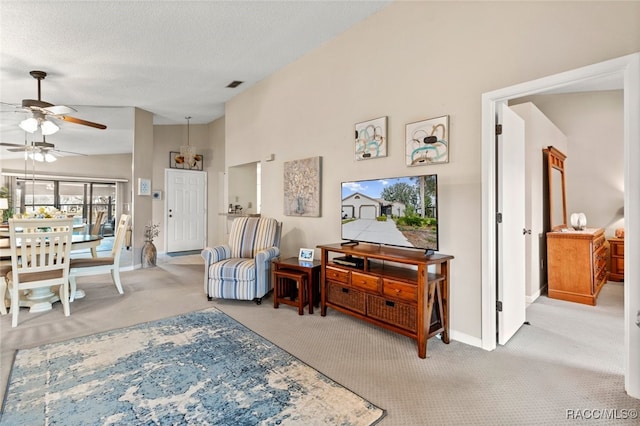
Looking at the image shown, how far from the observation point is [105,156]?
8109mm

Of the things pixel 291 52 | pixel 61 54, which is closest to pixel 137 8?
pixel 61 54

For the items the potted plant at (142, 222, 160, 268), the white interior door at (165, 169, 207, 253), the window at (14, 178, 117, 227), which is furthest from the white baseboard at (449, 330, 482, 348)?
the window at (14, 178, 117, 227)

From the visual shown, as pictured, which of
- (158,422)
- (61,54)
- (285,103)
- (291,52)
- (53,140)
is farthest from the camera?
(53,140)

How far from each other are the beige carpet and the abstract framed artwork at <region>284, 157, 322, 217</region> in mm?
1270

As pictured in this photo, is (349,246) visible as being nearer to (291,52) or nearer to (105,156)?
(291,52)

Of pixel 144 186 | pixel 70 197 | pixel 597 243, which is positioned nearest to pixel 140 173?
pixel 144 186

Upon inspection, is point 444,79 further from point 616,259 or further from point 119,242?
point 616,259

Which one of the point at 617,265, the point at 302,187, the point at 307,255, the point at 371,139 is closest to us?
the point at 371,139

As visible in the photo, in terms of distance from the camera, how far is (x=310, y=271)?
337 centimetres

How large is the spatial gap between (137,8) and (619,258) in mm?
7225

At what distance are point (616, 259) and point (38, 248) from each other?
7.75m

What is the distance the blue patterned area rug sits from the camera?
1.68 meters

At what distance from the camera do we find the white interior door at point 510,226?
8.38 feet

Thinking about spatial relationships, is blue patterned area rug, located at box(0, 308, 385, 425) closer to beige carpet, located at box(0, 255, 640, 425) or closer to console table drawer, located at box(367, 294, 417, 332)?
beige carpet, located at box(0, 255, 640, 425)
